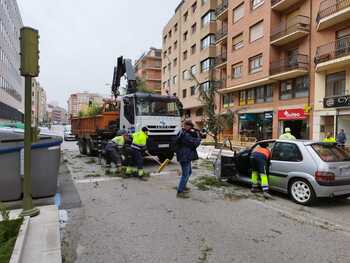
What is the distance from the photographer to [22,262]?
346 cm

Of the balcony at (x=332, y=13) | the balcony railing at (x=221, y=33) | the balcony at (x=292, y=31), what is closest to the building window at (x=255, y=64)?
the balcony at (x=292, y=31)

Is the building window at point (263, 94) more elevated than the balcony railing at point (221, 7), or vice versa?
the balcony railing at point (221, 7)

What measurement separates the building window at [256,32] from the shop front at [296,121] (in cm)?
735

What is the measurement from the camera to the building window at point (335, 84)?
782 inches

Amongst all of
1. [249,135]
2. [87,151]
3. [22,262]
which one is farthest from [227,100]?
[22,262]

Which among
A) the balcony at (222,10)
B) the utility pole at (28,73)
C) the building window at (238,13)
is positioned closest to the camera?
the utility pole at (28,73)

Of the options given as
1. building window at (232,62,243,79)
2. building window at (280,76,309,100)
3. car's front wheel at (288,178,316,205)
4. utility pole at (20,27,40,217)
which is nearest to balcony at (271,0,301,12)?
building window at (280,76,309,100)

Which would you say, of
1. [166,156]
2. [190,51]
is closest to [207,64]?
[190,51]

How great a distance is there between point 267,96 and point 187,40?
21.5 m

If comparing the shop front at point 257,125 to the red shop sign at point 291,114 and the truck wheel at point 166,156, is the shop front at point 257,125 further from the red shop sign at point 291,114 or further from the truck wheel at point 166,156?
the truck wheel at point 166,156

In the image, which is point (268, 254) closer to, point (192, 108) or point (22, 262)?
point (22, 262)

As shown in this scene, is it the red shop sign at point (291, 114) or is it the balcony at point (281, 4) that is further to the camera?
the balcony at point (281, 4)

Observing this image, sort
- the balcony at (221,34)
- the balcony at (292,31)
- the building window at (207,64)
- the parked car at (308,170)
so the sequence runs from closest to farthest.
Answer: the parked car at (308,170), the balcony at (292,31), the balcony at (221,34), the building window at (207,64)

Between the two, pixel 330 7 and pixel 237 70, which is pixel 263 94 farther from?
pixel 330 7
